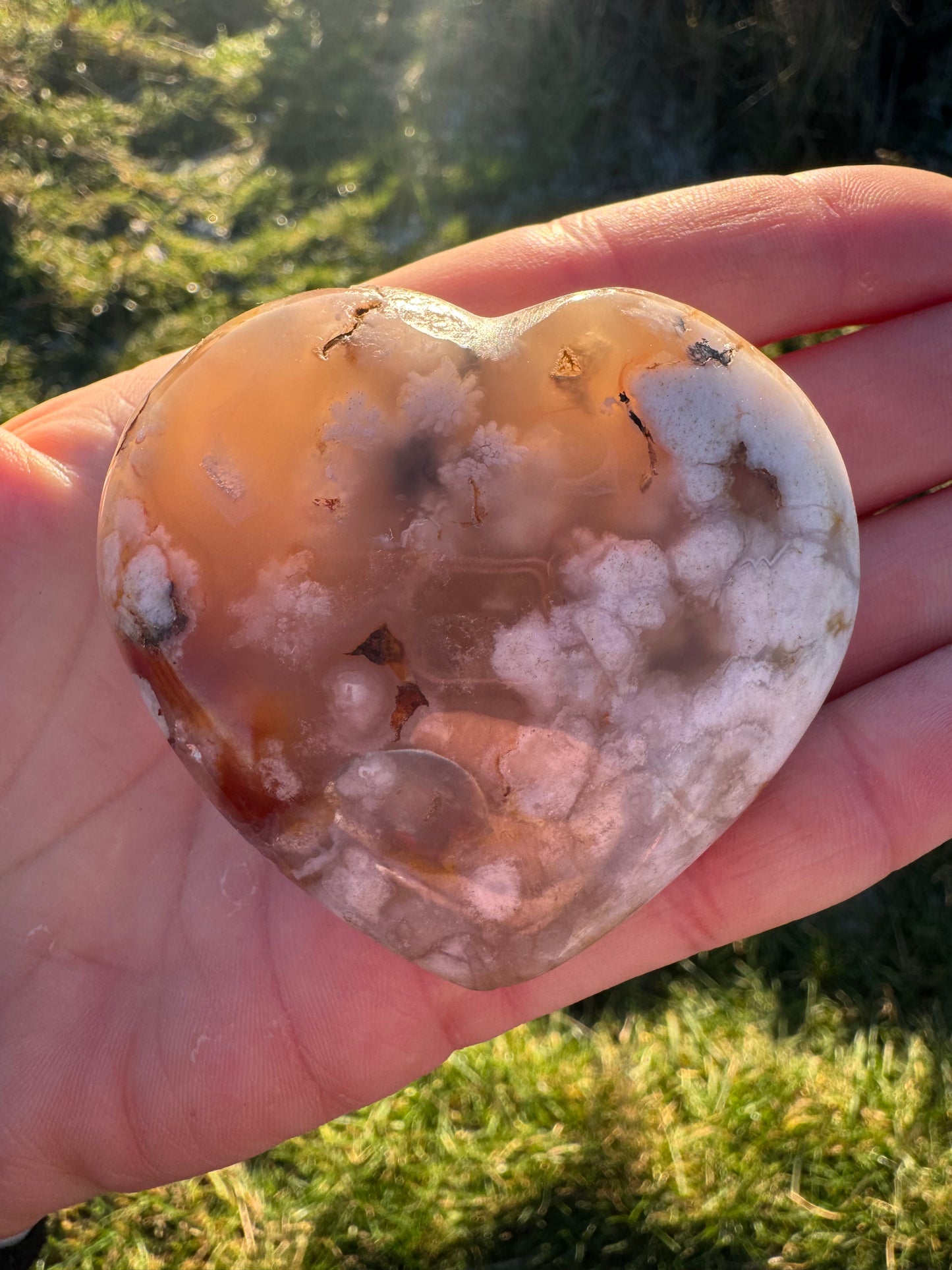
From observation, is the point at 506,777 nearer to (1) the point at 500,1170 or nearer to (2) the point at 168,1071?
(2) the point at 168,1071

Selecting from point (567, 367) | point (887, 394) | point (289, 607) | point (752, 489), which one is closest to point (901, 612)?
point (887, 394)

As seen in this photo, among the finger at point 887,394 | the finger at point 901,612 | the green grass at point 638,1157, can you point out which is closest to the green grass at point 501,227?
the green grass at point 638,1157

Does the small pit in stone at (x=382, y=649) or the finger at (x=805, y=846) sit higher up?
the small pit in stone at (x=382, y=649)

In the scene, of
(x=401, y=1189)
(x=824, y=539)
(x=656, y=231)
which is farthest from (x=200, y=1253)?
(x=656, y=231)

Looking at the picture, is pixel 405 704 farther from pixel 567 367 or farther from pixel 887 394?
pixel 887 394

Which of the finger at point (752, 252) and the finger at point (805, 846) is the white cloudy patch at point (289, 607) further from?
the finger at point (752, 252)

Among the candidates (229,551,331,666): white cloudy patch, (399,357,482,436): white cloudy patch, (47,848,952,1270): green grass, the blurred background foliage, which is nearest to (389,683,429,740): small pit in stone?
(229,551,331,666): white cloudy patch

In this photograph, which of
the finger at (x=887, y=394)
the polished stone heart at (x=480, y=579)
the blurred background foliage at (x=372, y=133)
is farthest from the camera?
the blurred background foliage at (x=372, y=133)
